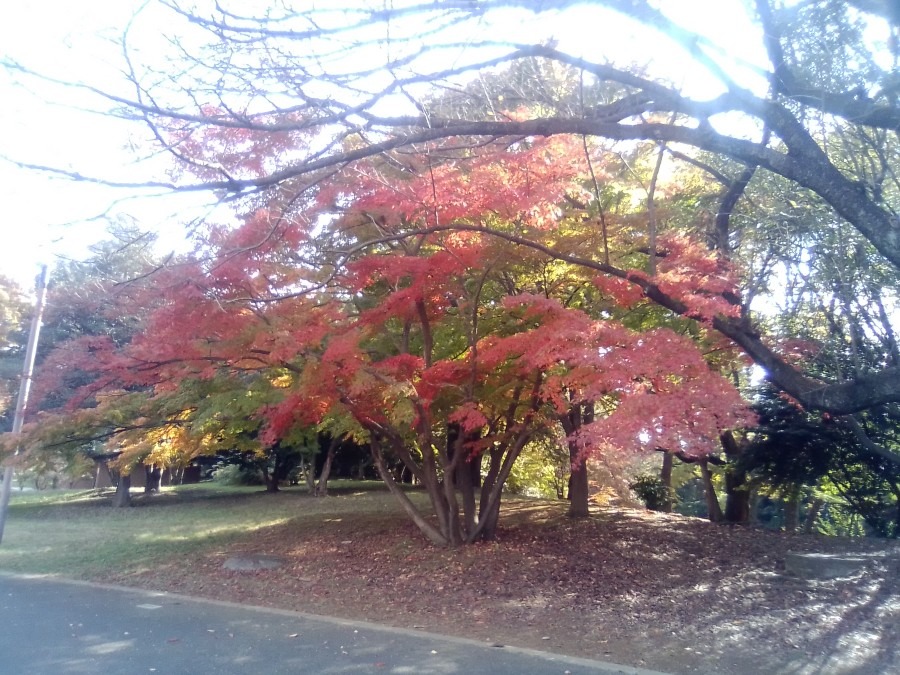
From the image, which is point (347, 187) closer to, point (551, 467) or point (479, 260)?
point (479, 260)

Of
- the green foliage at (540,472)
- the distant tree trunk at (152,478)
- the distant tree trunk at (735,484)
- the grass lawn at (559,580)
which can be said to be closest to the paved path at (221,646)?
the grass lawn at (559,580)

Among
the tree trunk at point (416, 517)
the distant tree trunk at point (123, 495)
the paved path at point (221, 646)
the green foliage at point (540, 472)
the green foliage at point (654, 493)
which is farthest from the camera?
the distant tree trunk at point (123, 495)

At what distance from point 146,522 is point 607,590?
13.2 metres

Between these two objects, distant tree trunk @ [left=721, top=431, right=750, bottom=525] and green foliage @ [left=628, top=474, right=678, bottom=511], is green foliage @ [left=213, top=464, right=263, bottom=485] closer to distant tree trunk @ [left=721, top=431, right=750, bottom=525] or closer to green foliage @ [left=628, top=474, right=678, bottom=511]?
→ green foliage @ [left=628, top=474, right=678, bottom=511]

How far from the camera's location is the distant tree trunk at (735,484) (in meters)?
14.8

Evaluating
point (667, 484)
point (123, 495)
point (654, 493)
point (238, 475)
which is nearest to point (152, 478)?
point (123, 495)

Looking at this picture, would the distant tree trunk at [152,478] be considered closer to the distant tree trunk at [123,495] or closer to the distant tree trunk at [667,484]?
the distant tree trunk at [123,495]

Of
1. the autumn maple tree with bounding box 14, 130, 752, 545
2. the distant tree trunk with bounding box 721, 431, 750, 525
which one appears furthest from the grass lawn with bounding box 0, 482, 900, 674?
the autumn maple tree with bounding box 14, 130, 752, 545

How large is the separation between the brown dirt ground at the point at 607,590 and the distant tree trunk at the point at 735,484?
1.28 meters

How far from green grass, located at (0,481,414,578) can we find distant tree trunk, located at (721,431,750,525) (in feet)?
24.5

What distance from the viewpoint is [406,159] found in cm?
1082

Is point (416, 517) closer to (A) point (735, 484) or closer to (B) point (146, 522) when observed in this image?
(A) point (735, 484)

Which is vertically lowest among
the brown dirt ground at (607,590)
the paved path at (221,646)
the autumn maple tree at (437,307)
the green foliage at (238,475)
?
the paved path at (221,646)

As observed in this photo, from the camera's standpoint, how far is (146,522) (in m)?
18.5
